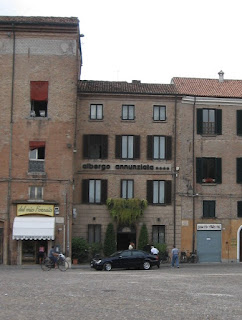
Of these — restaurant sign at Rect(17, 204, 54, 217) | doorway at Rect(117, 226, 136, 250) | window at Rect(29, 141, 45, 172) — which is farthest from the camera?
doorway at Rect(117, 226, 136, 250)

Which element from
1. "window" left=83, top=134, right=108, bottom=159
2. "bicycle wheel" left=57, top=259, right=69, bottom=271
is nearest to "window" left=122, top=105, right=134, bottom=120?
"window" left=83, top=134, right=108, bottom=159

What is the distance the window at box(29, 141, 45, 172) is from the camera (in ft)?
155

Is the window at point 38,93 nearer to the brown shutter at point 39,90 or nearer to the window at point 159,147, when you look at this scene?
the brown shutter at point 39,90

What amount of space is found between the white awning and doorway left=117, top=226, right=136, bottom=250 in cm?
645

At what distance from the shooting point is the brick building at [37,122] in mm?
46531

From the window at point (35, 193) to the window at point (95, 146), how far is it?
5.09 m

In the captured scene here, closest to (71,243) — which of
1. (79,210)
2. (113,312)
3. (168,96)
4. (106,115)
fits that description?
(79,210)

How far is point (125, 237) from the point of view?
50.3m

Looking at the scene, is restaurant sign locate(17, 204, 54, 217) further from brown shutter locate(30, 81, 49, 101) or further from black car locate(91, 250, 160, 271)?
brown shutter locate(30, 81, 49, 101)

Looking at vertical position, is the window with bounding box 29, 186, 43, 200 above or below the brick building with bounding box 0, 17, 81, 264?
below

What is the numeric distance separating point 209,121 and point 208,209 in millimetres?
6912

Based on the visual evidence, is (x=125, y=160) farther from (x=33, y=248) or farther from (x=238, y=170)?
(x=33, y=248)

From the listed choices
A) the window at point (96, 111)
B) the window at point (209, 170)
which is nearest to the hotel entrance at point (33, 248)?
the window at point (96, 111)

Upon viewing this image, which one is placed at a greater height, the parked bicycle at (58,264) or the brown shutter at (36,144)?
the brown shutter at (36,144)
